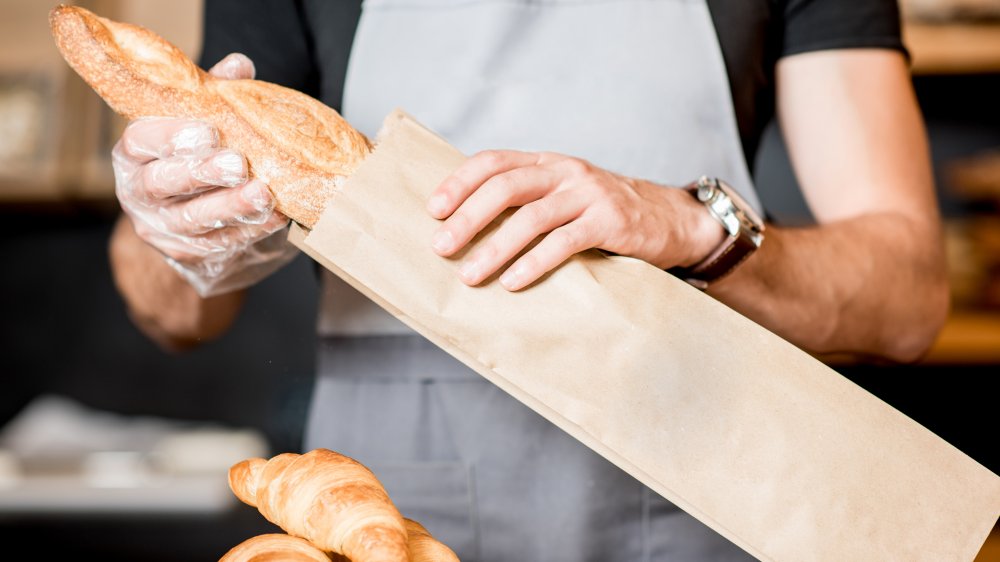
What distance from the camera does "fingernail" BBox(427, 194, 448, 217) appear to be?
618 millimetres

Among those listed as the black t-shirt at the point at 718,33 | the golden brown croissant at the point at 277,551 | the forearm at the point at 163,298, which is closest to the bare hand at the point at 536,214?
the golden brown croissant at the point at 277,551

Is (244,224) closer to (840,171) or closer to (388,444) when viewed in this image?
(388,444)

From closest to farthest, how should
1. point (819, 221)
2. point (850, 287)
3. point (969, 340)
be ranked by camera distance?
point (850, 287)
point (819, 221)
point (969, 340)

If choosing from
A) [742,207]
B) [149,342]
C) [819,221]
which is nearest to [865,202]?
[819,221]

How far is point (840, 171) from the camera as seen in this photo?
3.30 feet

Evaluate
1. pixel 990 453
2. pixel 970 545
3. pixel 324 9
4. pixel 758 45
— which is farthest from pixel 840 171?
pixel 990 453

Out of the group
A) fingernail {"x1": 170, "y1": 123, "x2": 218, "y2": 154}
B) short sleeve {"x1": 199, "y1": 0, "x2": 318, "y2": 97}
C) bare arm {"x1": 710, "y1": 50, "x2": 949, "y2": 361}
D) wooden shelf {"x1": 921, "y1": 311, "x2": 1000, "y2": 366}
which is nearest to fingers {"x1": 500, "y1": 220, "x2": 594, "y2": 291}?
fingernail {"x1": 170, "y1": 123, "x2": 218, "y2": 154}

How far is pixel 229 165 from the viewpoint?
67 cm

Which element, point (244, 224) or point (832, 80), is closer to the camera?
point (244, 224)

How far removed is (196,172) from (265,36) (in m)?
0.37

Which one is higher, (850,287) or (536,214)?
(536,214)

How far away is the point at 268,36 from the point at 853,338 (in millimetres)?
734

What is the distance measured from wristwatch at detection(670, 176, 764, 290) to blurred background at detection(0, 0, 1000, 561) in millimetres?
1021

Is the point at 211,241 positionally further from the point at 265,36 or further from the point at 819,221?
the point at 819,221
